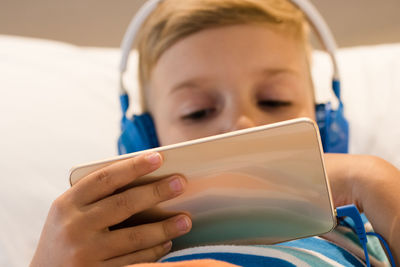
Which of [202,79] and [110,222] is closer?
[110,222]

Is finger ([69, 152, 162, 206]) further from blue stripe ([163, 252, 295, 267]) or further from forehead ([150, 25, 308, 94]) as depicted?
forehead ([150, 25, 308, 94])

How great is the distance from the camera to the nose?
2.13 ft

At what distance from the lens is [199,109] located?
0.70 metres

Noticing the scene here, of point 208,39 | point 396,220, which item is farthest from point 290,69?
point 396,220

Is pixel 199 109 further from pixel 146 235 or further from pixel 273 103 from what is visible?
pixel 146 235

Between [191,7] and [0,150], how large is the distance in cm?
44

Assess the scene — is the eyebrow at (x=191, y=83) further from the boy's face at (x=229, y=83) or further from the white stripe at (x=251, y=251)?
the white stripe at (x=251, y=251)

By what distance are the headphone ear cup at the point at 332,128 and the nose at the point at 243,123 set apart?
17 cm

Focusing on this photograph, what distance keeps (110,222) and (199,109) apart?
0.30m

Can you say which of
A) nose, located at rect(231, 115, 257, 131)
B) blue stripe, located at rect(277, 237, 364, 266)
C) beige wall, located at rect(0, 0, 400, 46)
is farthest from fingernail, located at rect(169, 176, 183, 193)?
beige wall, located at rect(0, 0, 400, 46)

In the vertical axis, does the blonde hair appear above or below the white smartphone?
above

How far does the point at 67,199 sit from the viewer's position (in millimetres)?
461

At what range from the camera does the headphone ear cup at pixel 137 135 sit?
0.77 m

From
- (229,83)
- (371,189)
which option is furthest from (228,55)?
(371,189)
